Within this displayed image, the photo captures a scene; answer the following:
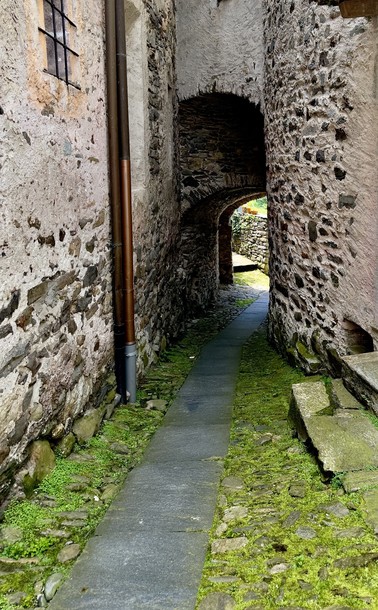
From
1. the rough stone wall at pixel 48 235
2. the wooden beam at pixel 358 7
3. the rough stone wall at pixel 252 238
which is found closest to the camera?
the rough stone wall at pixel 48 235

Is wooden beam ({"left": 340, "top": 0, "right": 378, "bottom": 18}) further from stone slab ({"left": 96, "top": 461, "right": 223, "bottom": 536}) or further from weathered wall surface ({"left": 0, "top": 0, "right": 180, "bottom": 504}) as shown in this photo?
stone slab ({"left": 96, "top": 461, "right": 223, "bottom": 536})

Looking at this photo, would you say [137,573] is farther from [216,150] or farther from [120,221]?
[216,150]

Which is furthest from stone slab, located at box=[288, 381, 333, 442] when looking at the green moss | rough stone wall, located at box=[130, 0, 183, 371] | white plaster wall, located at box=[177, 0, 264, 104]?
the green moss

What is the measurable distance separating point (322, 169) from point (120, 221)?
1710mm

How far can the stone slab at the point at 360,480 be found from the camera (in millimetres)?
2633

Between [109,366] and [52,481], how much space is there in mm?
1464

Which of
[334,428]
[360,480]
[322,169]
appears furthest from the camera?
[322,169]

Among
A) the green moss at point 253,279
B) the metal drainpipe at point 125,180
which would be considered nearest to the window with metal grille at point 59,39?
the metal drainpipe at point 125,180

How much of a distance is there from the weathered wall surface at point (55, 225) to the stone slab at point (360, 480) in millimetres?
1640

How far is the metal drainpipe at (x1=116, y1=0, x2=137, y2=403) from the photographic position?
442 centimetres

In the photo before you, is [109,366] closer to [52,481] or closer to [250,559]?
[52,481]

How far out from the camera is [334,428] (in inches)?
127

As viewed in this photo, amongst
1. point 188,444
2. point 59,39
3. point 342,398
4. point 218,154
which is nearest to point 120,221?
point 59,39

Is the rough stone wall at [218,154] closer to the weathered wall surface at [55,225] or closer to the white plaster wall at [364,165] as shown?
the weathered wall surface at [55,225]
